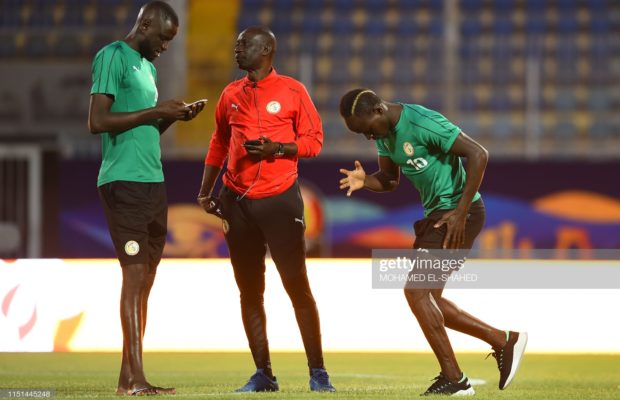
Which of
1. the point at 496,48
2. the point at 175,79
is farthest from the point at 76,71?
the point at 496,48

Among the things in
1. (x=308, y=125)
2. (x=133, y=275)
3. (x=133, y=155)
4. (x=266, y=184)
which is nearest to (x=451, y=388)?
(x=266, y=184)

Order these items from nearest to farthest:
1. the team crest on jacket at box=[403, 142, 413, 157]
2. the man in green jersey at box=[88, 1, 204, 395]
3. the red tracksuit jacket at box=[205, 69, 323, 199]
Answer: the man in green jersey at box=[88, 1, 204, 395]
the team crest on jacket at box=[403, 142, 413, 157]
the red tracksuit jacket at box=[205, 69, 323, 199]

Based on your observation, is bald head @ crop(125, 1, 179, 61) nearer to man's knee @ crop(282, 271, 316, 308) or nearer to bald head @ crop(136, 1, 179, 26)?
bald head @ crop(136, 1, 179, 26)

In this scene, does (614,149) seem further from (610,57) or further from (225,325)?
(225,325)

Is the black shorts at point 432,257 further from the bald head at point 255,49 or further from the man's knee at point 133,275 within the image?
the man's knee at point 133,275

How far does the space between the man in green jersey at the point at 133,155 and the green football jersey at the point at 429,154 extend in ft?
3.31

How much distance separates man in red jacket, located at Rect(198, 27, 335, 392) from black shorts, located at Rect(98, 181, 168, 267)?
452 millimetres

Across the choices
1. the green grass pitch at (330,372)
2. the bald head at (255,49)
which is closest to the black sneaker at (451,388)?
the green grass pitch at (330,372)

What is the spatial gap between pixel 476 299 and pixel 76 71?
9102 millimetres

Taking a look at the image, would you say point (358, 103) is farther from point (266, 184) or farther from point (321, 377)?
point (321, 377)

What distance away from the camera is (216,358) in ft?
26.5

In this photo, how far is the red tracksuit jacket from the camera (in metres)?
5.58

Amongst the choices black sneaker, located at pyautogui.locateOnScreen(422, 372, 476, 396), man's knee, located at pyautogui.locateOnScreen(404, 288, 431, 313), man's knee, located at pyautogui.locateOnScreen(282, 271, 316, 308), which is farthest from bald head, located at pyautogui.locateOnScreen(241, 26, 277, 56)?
black sneaker, located at pyautogui.locateOnScreen(422, 372, 476, 396)

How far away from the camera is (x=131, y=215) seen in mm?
5328
